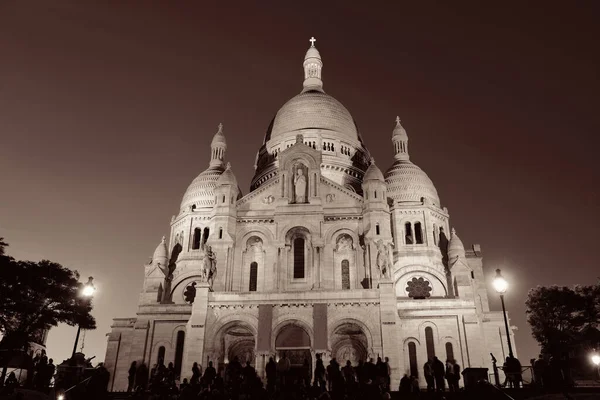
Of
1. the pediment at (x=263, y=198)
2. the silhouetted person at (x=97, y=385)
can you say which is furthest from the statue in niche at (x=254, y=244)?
the silhouetted person at (x=97, y=385)

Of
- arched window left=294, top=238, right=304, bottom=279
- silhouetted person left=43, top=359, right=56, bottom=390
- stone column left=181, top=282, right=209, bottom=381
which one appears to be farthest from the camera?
arched window left=294, top=238, right=304, bottom=279

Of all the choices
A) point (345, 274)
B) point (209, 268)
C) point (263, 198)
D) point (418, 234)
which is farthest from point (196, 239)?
point (418, 234)

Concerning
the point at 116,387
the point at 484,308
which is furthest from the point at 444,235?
the point at 116,387

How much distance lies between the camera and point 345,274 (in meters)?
42.3

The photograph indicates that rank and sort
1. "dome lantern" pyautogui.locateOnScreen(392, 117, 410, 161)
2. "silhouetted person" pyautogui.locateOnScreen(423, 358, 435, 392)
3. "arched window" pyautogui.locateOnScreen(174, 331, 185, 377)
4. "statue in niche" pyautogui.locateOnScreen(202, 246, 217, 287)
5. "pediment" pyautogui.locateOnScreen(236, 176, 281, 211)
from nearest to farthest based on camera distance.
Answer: "silhouetted person" pyautogui.locateOnScreen(423, 358, 435, 392) < "statue in niche" pyautogui.locateOnScreen(202, 246, 217, 287) < "arched window" pyautogui.locateOnScreen(174, 331, 185, 377) < "pediment" pyautogui.locateOnScreen(236, 176, 281, 211) < "dome lantern" pyautogui.locateOnScreen(392, 117, 410, 161)

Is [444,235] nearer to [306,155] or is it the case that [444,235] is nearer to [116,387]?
[306,155]

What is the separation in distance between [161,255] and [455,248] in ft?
87.7

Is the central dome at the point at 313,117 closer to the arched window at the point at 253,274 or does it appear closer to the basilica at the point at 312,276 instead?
the basilica at the point at 312,276

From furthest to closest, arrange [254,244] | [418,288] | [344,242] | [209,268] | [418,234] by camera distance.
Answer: [418,234] → [418,288] → [254,244] → [344,242] → [209,268]

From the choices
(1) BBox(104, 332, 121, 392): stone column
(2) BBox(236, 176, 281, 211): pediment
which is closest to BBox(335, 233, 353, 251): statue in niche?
(2) BBox(236, 176, 281, 211): pediment

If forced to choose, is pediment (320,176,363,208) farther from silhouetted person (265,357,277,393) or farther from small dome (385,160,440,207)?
silhouetted person (265,357,277,393)

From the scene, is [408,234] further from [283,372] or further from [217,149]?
[283,372]

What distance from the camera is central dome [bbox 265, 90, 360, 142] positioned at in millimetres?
60469

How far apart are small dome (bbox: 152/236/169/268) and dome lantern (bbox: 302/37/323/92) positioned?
2769 cm
